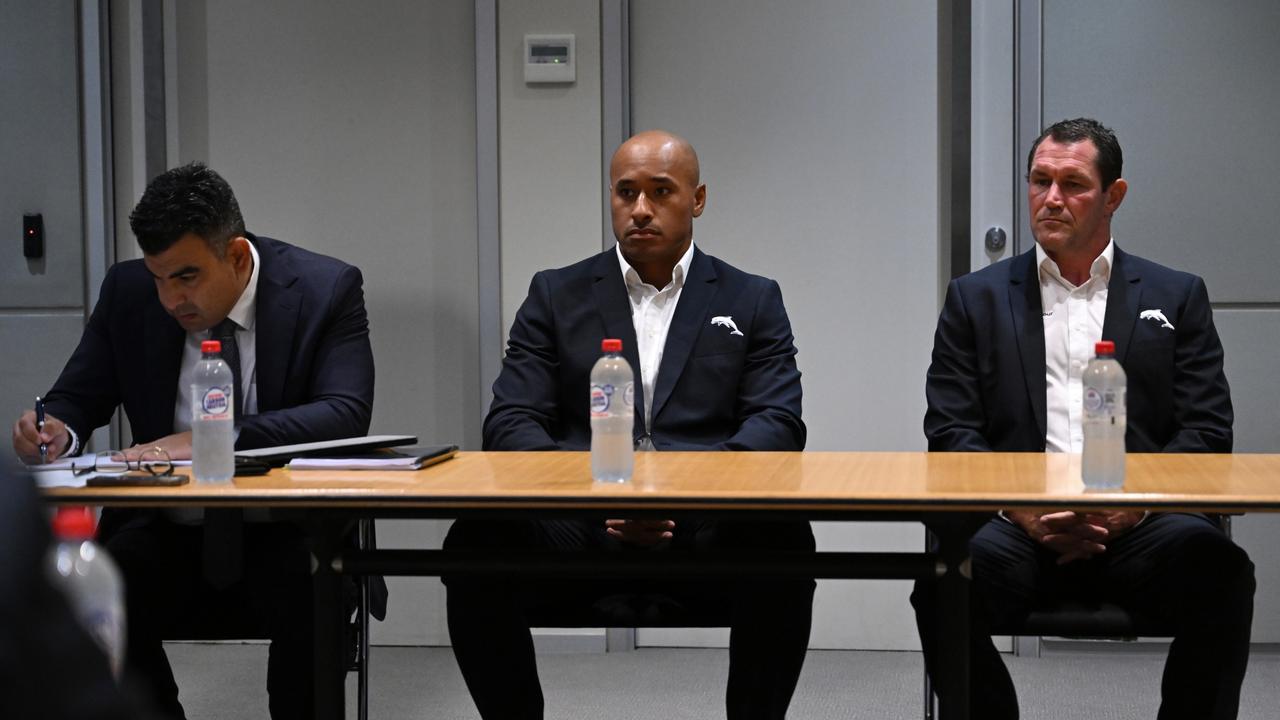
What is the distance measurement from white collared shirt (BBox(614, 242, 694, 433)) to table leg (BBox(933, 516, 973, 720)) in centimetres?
105

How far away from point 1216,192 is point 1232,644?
2.07 meters

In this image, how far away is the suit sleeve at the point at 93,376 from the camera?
2896 mm

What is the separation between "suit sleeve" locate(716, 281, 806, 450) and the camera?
9.32 ft

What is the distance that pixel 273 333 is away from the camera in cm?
287

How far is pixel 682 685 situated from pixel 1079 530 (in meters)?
1.59

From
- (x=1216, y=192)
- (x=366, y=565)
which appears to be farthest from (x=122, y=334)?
(x=1216, y=192)

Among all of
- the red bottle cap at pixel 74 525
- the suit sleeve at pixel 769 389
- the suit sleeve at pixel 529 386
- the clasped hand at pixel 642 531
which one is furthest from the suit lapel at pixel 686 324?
the red bottle cap at pixel 74 525

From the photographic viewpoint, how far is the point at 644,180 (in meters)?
3.11

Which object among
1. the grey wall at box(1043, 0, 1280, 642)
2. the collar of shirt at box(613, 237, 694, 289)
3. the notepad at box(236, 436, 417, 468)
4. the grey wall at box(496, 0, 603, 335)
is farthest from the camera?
the grey wall at box(496, 0, 603, 335)

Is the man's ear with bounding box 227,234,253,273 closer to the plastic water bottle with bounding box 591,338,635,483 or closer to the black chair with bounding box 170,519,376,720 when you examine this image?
the black chair with bounding box 170,519,376,720

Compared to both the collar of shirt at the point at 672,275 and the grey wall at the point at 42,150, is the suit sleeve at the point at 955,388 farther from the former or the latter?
the grey wall at the point at 42,150

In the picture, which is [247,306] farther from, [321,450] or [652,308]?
[652,308]

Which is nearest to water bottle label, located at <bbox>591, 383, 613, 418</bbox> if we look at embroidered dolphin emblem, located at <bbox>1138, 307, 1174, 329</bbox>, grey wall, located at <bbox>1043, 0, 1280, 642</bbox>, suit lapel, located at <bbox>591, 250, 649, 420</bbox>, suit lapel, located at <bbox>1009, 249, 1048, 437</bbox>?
suit lapel, located at <bbox>591, 250, 649, 420</bbox>

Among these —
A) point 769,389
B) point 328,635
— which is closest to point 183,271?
point 328,635
